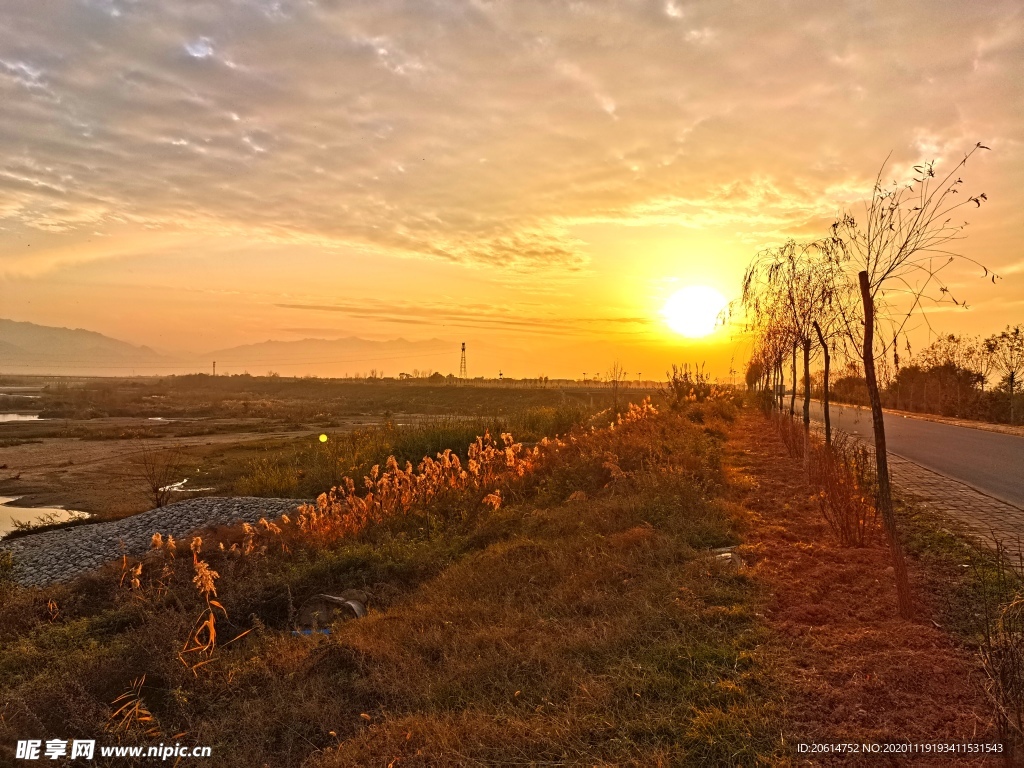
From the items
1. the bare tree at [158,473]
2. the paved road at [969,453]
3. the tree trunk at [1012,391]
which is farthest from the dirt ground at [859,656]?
the tree trunk at [1012,391]

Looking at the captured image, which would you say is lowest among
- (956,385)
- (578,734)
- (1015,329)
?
(578,734)

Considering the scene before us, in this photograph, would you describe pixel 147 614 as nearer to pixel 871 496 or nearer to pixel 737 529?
pixel 737 529

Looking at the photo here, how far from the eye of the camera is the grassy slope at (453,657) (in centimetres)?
373

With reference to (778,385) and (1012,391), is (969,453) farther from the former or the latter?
(1012,391)

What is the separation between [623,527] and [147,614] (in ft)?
17.9

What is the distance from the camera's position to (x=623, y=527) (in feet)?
27.0

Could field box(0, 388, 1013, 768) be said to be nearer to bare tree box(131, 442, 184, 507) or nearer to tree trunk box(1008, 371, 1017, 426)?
bare tree box(131, 442, 184, 507)

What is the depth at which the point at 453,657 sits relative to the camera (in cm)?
498

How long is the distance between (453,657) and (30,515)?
17.9 m

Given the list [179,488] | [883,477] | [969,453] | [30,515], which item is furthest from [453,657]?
[179,488]

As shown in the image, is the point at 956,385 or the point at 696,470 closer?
the point at 696,470

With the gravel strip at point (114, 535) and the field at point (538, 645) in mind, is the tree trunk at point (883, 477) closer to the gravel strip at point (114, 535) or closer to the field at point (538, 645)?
the field at point (538, 645)

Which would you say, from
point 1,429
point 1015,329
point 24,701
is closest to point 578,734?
point 24,701

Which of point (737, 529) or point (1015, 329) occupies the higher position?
point (1015, 329)
